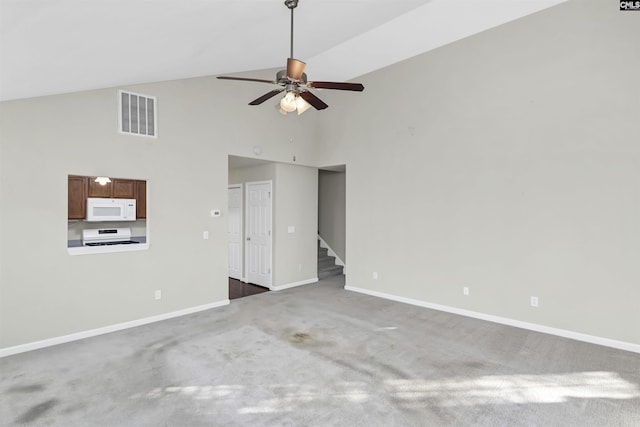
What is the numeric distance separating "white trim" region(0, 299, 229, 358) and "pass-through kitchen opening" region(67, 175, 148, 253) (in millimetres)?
991

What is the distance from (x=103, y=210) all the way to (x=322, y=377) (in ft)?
10.9

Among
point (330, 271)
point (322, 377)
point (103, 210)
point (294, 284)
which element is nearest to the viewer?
point (322, 377)

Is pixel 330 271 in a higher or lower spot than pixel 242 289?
higher

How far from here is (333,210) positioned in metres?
7.86

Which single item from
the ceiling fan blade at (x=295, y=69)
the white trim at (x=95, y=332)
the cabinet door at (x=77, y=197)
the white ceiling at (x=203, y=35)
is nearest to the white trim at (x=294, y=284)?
the white trim at (x=95, y=332)

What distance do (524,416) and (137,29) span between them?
157 inches

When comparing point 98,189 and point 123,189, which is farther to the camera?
point 123,189

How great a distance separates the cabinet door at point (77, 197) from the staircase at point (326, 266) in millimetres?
4572

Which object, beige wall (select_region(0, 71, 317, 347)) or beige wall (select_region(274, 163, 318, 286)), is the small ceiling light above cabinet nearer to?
beige wall (select_region(0, 71, 317, 347))

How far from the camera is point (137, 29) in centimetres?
225

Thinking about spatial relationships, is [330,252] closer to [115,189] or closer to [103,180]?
[115,189]

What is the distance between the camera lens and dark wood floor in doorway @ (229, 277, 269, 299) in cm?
588

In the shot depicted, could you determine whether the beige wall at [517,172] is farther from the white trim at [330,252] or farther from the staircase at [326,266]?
the white trim at [330,252]

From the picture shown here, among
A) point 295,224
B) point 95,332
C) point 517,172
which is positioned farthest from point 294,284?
point 517,172
